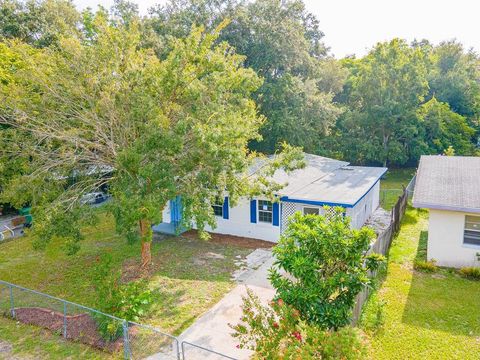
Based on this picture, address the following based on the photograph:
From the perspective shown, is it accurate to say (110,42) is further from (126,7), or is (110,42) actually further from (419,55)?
(419,55)

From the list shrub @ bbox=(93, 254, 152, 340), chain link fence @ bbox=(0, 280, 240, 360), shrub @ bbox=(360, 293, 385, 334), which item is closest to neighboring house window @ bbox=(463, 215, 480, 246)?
shrub @ bbox=(360, 293, 385, 334)

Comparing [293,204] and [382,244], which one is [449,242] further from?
[293,204]

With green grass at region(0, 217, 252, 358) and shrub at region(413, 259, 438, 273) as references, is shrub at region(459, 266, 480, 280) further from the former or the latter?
green grass at region(0, 217, 252, 358)

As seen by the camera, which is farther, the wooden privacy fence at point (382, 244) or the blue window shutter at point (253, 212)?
the blue window shutter at point (253, 212)

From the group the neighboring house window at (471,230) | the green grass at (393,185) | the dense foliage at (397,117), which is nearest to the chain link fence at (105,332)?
the neighboring house window at (471,230)

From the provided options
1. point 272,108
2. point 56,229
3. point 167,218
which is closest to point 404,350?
point 56,229

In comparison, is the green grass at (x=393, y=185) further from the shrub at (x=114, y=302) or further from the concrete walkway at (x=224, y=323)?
the shrub at (x=114, y=302)
